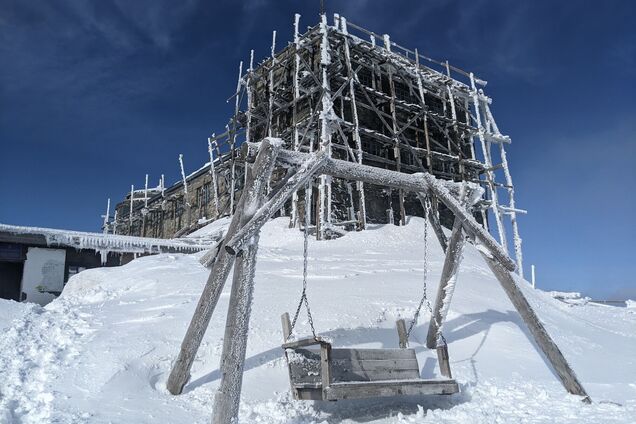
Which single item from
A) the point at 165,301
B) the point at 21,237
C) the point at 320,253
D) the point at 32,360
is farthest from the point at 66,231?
the point at 32,360

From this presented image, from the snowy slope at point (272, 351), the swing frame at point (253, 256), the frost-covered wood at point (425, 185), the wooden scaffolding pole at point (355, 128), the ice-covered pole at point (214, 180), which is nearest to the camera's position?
the swing frame at point (253, 256)

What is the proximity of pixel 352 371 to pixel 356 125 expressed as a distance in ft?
50.4

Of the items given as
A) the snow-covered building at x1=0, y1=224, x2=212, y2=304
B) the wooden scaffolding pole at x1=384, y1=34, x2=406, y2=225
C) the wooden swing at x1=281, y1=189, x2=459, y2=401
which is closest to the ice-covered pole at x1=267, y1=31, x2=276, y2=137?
the wooden scaffolding pole at x1=384, y1=34, x2=406, y2=225

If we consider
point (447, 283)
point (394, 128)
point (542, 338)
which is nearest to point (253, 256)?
point (447, 283)

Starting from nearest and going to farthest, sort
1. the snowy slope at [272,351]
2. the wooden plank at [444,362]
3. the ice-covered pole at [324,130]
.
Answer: the snowy slope at [272,351]
the wooden plank at [444,362]
the ice-covered pole at [324,130]

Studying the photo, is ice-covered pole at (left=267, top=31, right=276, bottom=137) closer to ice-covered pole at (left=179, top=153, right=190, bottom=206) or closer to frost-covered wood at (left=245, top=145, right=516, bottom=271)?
ice-covered pole at (left=179, top=153, right=190, bottom=206)

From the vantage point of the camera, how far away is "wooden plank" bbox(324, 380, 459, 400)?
4.70 m

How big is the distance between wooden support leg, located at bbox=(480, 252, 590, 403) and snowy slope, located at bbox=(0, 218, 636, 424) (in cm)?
19

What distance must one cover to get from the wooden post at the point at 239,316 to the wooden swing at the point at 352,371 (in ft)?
2.18

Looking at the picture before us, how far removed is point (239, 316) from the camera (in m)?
4.77

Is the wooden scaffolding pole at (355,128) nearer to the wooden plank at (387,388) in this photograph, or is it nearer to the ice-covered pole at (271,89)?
the ice-covered pole at (271,89)

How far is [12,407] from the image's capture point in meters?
4.10

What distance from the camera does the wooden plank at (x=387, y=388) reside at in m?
4.70

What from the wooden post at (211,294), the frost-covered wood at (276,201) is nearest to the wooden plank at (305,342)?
the wooden post at (211,294)
